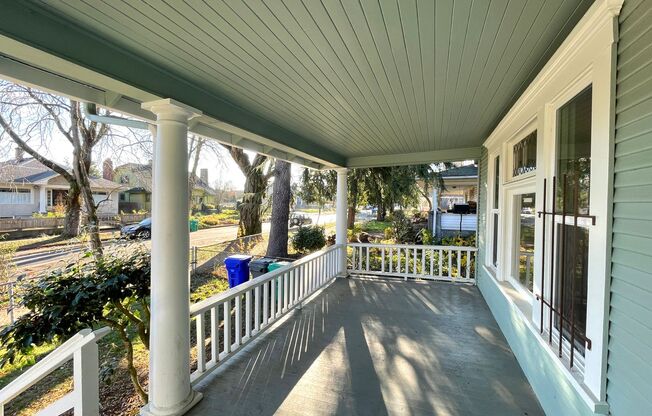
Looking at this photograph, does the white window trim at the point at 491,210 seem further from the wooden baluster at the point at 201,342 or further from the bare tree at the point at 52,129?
the bare tree at the point at 52,129

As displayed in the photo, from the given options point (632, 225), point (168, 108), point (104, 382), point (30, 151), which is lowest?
point (104, 382)

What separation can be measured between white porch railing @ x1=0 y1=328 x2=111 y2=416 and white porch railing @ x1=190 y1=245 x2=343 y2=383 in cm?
109

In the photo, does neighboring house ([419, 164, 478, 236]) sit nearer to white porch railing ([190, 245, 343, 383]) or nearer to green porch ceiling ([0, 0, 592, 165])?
white porch railing ([190, 245, 343, 383])

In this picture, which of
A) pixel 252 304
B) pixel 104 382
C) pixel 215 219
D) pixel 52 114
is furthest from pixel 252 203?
pixel 215 219

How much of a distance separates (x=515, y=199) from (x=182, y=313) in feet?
11.7

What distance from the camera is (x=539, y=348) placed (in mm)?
2180

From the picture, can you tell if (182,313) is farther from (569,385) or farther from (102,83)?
(569,385)

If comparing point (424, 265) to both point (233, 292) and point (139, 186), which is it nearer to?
point (233, 292)

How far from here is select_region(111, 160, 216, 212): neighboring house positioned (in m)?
7.93

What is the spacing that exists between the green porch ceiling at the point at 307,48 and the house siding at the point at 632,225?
0.46 meters

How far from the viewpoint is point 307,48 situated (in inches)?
72.1

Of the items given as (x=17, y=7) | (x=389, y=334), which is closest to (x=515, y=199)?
(x=389, y=334)

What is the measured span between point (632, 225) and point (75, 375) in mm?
2405

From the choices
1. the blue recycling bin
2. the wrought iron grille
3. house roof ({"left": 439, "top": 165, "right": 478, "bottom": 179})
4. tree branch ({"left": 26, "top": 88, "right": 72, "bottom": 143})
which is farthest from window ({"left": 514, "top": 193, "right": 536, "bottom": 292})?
tree branch ({"left": 26, "top": 88, "right": 72, "bottom": 143})
